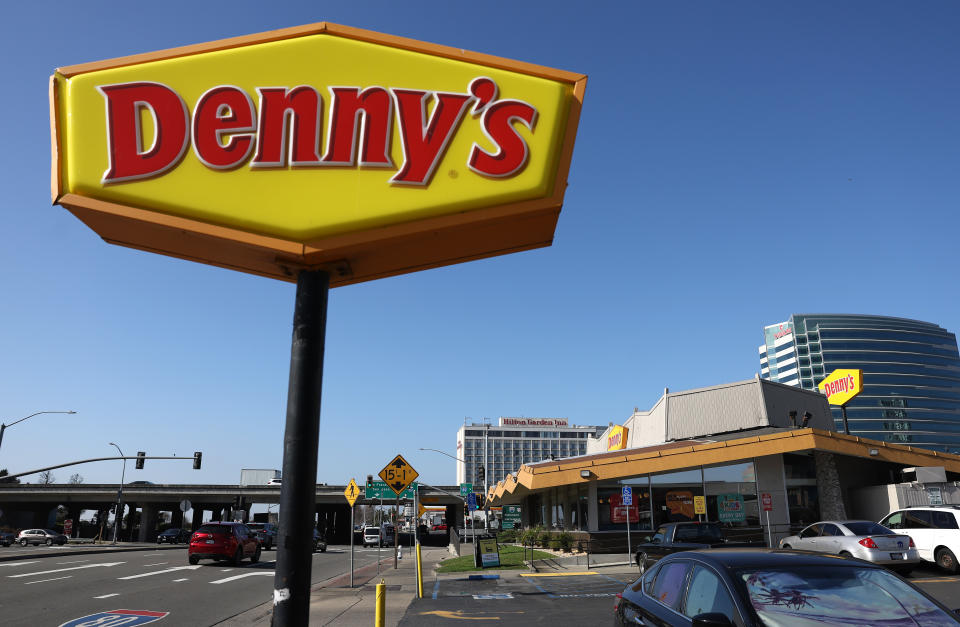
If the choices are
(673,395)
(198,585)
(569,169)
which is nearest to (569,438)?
(673,395)

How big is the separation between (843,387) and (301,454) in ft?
148

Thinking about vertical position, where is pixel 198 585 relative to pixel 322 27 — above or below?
below

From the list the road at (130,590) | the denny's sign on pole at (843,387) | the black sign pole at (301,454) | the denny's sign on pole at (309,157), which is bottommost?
the road at (130,590)

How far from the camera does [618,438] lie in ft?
146

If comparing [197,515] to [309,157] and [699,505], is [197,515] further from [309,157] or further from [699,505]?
[309,157]

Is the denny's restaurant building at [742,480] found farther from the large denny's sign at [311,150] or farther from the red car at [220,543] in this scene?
the large denny's sign at [311,150]

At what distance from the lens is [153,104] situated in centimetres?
596

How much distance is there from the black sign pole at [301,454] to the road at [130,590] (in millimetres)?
8344

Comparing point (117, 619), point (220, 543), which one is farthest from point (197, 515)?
point (117, 619)

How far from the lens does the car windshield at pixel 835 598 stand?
14.1ft

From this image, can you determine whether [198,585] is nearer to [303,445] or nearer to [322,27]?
[303,445]

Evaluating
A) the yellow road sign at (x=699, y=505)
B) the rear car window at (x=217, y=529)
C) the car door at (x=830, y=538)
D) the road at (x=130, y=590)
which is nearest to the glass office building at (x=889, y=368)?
the yellow road sign at (x=699, y=505)

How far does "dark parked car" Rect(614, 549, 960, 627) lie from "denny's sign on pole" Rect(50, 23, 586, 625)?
3.18 meters

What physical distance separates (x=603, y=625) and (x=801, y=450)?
21467 mm
